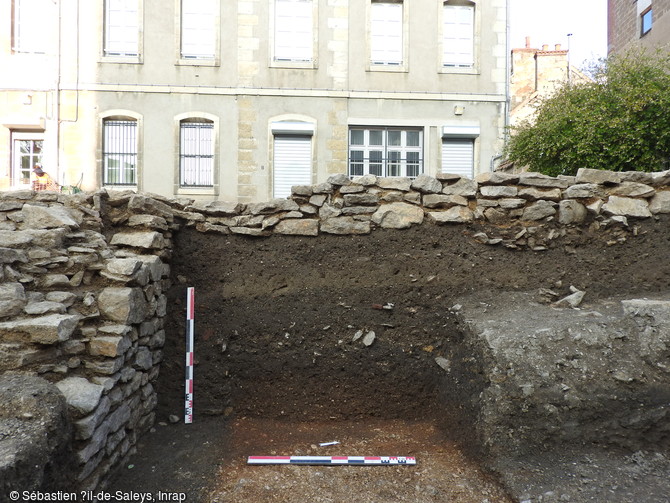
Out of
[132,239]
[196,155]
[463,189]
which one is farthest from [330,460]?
[196,155]

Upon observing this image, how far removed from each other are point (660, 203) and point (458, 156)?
329 inches

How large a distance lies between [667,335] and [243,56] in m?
12.0

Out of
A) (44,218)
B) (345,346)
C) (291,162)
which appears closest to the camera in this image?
→ (44,218)

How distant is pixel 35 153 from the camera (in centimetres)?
1290

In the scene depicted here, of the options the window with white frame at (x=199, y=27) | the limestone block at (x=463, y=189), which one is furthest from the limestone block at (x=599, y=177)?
the window with white frame at (x=199, y=27)

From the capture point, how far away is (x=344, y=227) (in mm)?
5438

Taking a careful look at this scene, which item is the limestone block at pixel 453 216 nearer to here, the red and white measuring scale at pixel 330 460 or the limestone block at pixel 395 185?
the limestone block at pixel 395 185

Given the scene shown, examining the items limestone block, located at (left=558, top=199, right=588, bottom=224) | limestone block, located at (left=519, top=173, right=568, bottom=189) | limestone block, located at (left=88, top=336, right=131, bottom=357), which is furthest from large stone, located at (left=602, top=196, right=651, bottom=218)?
limestone block, located at (left=88, top=336, right=131, bottom=357)

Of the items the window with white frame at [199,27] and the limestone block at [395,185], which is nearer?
the limestone block at [395,185]

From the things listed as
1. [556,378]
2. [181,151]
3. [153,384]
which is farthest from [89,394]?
[181,151]

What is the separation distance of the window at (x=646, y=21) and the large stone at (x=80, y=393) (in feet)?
63.2

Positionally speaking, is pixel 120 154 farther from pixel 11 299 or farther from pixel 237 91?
pixel 11 299

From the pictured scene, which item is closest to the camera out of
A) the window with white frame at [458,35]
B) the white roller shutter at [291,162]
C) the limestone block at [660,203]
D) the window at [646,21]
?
the limestone block at [660,203]

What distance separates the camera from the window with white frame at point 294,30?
12859 mm
